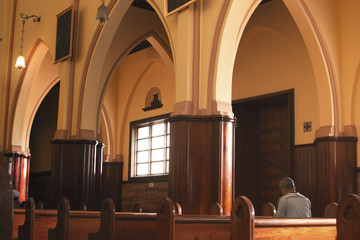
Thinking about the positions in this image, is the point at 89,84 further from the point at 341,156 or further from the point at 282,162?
the point at 341,156

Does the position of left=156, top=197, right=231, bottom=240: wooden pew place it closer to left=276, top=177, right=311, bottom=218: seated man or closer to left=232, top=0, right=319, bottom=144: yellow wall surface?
left=276, top=177, right=311, bottom=218: seated man

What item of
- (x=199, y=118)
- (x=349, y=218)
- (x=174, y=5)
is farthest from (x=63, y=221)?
(x=174, y=5)

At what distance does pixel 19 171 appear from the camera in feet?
47.6

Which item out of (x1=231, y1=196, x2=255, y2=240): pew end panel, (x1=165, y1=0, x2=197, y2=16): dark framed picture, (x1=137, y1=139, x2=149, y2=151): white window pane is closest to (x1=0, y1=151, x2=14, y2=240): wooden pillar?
(x1=231, y1=196, x2=255, y2=240): pew end panel

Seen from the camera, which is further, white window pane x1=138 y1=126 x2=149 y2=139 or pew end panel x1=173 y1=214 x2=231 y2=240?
white window pane x1=138 y1=126 x2=149 y2=139

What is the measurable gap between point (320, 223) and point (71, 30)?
8.33 meters

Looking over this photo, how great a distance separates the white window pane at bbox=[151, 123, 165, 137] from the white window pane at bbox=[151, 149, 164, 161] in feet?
1.62

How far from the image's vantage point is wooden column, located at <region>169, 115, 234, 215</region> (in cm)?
721

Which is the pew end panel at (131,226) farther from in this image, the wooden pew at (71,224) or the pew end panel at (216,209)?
the pew end panel at (216,209)

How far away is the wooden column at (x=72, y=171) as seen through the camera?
10.8 metres

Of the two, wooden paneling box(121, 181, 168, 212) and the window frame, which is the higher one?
the window frame

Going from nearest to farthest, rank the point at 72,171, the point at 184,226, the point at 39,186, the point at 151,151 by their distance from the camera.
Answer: the point at 184,226
the point at 72,171
the point at 151,151
the point at 39,186

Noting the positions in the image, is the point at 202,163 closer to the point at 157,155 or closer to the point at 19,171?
the point at 157,155

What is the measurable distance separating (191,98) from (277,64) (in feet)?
14.8
